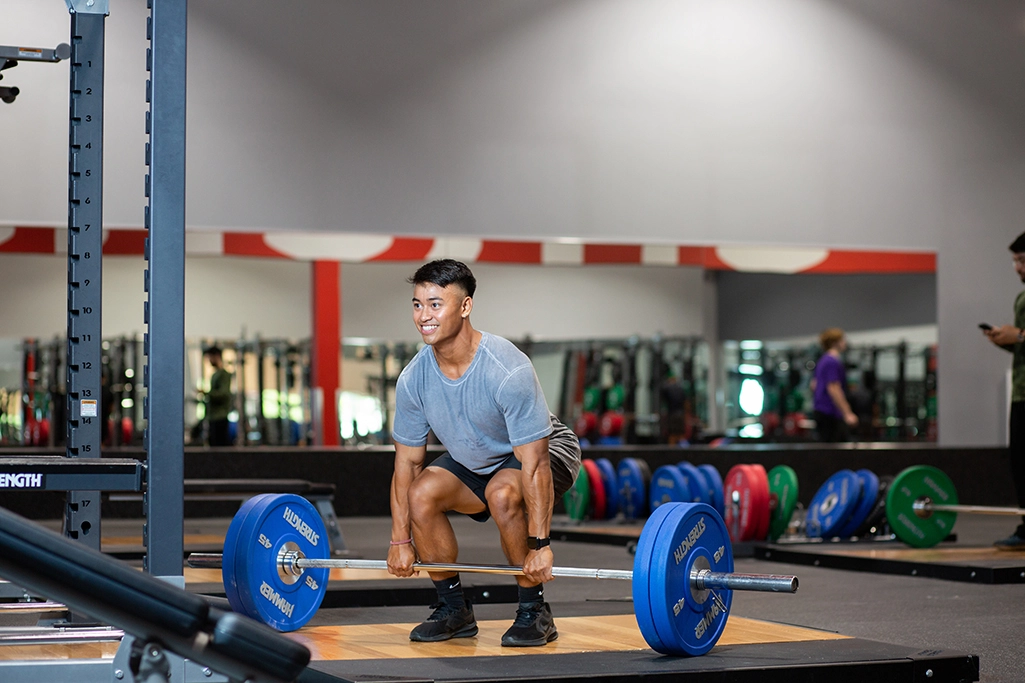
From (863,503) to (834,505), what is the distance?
5.9 inches

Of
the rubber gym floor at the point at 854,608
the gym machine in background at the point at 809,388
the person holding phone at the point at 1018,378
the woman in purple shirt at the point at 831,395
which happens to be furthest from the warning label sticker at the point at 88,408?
the gym machine in background at the point at 809,388

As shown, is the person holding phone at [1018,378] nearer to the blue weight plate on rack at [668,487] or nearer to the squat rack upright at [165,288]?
the blue weight plate on rack at [668,487]

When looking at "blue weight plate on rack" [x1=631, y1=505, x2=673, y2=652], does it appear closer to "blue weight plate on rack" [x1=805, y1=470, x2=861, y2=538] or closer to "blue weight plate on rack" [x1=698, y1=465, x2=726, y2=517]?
"blue weight plate on rack" [x1=698, y1=465, x2=726, y2=517]

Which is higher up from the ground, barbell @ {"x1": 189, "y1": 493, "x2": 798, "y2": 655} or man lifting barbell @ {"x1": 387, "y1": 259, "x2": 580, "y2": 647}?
man lifting barbell @ {"x1": 387, "y1": 259, "x2": 580, "y2": 647}

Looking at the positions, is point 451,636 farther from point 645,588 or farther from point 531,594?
point 645,588

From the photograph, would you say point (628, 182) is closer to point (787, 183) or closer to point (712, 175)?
point (712, 175)

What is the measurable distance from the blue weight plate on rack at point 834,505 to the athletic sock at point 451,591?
3272 millimetres

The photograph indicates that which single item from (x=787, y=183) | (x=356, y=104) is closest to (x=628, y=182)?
(x=787, y=183)

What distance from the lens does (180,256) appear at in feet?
8.86

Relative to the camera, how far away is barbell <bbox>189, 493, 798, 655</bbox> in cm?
271

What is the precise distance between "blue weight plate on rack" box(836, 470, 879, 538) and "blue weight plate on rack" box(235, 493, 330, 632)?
337cm

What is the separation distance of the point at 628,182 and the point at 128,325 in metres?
4.53

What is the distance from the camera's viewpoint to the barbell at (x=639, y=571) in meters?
2.71

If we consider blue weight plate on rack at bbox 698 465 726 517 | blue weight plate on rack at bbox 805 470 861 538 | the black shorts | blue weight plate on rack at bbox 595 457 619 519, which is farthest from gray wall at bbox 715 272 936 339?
the black shorts
